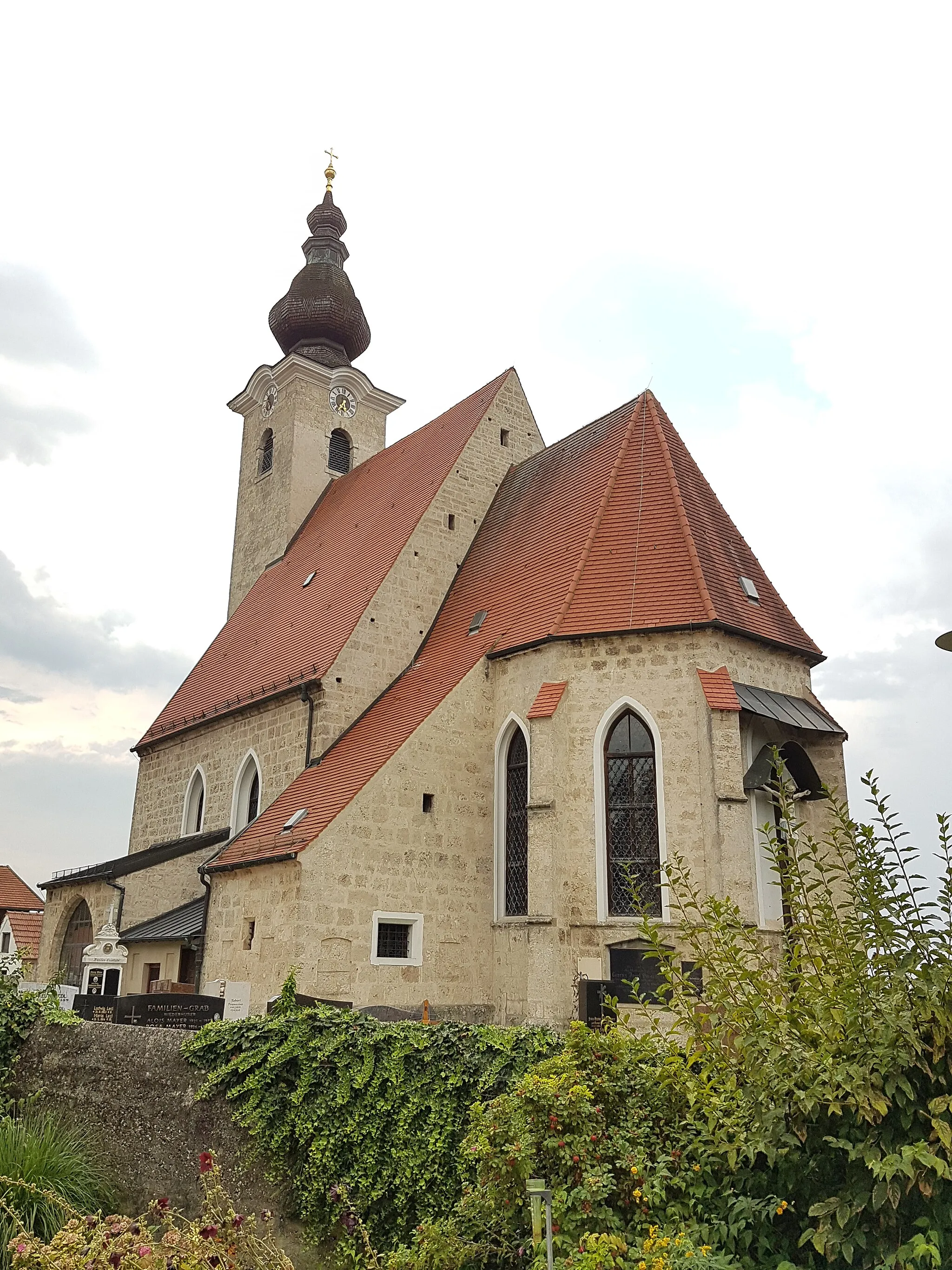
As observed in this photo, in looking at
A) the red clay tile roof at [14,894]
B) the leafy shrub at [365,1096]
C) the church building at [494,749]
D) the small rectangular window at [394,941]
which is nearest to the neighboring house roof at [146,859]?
the church building at [494,749]

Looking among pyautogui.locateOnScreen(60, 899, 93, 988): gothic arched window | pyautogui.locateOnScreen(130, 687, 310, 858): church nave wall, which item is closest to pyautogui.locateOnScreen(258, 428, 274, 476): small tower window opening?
pyautogui.locateOnScreen(130, 687, 310, 858): church nave wall

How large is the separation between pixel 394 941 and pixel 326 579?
869 centimetres

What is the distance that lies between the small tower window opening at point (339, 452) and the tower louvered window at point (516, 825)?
43.6ft

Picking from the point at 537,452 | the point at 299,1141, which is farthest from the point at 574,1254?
the point at 537,452

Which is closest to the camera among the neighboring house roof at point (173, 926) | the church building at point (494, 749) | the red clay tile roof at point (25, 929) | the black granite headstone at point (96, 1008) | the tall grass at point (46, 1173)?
the tall grass at point (46, 1173)

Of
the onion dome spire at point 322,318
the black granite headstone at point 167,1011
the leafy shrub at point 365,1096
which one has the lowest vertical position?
the leafy shrub at point 365,1096

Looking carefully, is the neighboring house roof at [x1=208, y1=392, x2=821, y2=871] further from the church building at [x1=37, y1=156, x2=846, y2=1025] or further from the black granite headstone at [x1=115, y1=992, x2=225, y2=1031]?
the black granite headstone at [x1=115, y1=992, x2=225, y2=1031]

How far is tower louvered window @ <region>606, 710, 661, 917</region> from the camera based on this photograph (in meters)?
13.3

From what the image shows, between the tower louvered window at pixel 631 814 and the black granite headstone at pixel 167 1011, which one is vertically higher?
the tower louvered window at pixel 631 814

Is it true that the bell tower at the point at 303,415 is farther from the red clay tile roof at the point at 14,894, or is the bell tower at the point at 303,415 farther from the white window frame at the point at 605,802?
the red clay tile roof at the point at 14,894

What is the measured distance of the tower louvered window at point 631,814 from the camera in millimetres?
13336

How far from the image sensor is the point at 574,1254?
184 inches

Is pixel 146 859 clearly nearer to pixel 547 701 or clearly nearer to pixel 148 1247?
pixel 547 701

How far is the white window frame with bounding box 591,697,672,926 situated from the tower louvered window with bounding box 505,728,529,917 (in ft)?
3.31
